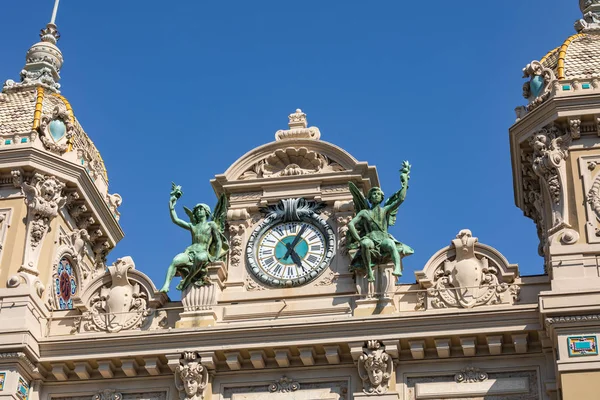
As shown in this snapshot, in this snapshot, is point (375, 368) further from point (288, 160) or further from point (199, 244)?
point (288, 160)

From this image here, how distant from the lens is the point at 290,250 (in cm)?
3222

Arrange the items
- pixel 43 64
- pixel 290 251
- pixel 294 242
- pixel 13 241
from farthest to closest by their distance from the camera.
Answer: pixel 43 64
pixel 13 241
pixel 294 242
pixel 290 251

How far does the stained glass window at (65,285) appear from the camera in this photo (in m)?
33.8

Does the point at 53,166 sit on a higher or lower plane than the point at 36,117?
lower

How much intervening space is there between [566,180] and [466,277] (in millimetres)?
3110

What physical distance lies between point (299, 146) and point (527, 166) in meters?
5.39

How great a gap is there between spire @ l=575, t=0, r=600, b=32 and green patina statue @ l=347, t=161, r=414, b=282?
240 inches

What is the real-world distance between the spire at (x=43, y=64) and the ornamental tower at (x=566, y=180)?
12847mm

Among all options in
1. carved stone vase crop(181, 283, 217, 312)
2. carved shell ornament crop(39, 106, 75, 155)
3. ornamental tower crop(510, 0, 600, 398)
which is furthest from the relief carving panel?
carved shell ornament crop(39, 106, 75, 155)

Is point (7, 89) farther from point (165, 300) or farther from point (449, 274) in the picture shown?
point (449, 274)

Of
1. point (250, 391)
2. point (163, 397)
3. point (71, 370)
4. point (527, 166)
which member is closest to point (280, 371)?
point (250, 391)

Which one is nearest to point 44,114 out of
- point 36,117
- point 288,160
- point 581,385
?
point 36,117

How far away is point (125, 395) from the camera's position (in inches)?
1211

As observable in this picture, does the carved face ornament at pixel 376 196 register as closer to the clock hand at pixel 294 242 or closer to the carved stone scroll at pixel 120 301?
the clock hand at pixel 294 242
